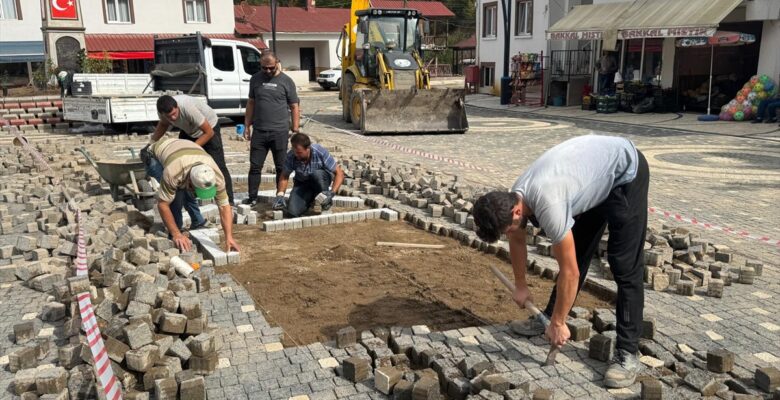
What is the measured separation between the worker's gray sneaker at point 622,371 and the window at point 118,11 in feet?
105

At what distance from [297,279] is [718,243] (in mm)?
4083

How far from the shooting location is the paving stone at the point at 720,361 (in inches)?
141

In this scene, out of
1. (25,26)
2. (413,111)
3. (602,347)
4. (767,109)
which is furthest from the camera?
(25,26)

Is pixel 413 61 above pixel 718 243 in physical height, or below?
above

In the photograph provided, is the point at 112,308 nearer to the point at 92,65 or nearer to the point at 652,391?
the point at 652,391

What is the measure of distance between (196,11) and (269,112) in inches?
1089

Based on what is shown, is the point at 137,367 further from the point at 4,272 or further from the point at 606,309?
the point at 606,309

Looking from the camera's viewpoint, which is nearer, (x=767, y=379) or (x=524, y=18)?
(x=767, y=379)

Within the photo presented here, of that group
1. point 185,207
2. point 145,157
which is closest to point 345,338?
point 185,207

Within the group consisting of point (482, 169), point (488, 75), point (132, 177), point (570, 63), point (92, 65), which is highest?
point (92, 65)

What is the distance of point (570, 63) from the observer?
76.2 ft

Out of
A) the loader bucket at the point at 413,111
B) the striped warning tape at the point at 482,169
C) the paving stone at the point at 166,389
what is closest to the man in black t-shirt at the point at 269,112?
the striped warning tape at the point at 482,169

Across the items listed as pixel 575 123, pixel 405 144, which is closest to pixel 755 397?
pixel 405 144

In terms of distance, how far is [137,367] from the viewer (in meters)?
3.56
